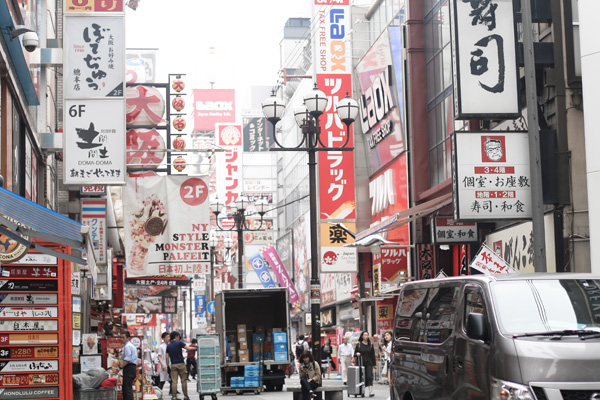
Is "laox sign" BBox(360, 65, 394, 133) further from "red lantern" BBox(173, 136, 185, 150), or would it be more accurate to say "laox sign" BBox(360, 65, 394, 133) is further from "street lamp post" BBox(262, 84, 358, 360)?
"street lamp post" BBox(262, 84, 358, 360)

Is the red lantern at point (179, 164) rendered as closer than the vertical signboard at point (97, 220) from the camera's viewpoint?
Yes

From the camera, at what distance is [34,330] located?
50.7 ft

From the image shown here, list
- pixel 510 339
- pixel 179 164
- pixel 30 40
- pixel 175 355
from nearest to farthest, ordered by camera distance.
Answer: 1. pixel 510 339
2. pixel 30 40
3. pixel 175 355
4. pixel 179 164

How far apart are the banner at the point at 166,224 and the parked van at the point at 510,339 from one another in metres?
13.7

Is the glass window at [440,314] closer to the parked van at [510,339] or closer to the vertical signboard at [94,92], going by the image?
the parked van at [510,339]

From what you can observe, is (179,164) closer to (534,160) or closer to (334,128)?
(334,128)

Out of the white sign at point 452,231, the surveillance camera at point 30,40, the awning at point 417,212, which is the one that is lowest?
the white sign at point 452,231

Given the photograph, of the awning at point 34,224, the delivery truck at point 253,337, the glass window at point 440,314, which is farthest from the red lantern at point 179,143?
the glass window at point 440,314

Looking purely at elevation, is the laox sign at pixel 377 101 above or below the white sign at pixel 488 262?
above

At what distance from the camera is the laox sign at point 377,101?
37103 millimetres

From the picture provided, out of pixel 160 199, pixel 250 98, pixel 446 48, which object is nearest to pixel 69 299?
pixel 160 199

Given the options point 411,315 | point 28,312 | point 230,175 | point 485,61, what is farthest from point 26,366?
point 230,175

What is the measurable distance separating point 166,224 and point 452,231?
821 centimetres

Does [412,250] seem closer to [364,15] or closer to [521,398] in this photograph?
[364,15]
